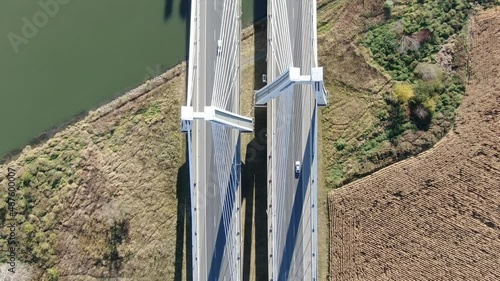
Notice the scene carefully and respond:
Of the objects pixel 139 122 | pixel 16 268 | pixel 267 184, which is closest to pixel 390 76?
pixel 267 184

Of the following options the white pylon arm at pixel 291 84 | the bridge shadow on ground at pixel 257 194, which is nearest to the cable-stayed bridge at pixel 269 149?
the white pylon arm at pixel 291 84

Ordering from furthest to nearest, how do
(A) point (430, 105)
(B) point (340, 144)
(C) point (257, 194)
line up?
(C) point (257, 194), (B) point (340, 144), (A) point (430, 105)

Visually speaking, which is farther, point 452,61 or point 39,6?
point 39,6

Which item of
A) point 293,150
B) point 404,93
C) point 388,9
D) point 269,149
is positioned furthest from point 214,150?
point 388,9

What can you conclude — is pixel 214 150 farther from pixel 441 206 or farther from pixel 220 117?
pixel 441 206

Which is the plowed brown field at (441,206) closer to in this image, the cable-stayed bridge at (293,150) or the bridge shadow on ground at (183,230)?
the cable-stayed bridge at (293,150)

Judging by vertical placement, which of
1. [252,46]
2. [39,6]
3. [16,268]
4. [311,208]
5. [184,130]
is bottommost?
[16,268]

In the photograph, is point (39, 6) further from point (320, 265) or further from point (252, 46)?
point (320, 265)

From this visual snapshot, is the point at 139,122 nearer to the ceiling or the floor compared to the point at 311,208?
nearer to the ceiling
